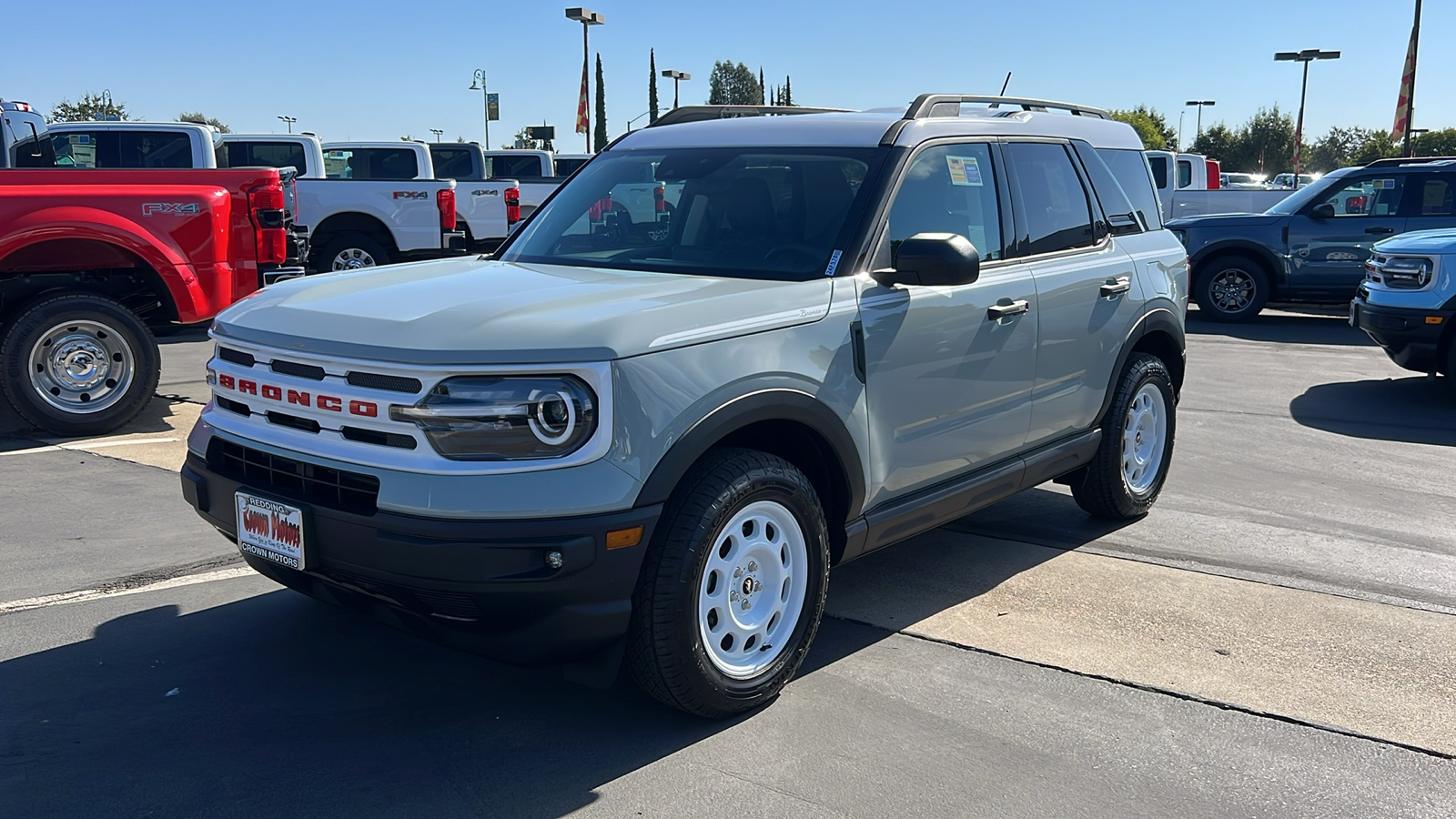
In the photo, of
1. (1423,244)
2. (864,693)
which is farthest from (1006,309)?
(1423,244)

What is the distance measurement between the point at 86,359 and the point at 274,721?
5.00 m

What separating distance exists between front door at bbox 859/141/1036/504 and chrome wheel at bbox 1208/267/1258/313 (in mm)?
→ 11603

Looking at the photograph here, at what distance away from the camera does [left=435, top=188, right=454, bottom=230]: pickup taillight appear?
15.9 metres

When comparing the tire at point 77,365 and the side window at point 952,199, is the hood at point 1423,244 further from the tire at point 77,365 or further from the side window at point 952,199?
the tire at point 77,365

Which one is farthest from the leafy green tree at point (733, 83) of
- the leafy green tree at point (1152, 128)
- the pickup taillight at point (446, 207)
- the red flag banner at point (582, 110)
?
the pickup taillight at point (446, 207)

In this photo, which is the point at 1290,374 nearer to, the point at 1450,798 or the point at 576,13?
the point at 1450,798

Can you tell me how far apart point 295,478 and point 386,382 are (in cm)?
50

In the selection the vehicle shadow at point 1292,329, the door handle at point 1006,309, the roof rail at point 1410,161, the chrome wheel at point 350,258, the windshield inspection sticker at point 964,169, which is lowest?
the vehicle shadow at point 1292,329

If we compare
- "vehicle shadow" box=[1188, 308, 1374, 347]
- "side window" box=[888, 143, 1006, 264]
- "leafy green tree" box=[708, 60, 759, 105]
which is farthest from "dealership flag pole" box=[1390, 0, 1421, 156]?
"leafy green tree" box=[708, 60, 759, 105]

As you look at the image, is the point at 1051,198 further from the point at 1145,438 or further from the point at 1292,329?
the point at 1292,329

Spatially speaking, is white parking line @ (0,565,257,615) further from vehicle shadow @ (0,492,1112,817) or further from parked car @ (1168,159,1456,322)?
parked car @ (1168,159,1456,322)

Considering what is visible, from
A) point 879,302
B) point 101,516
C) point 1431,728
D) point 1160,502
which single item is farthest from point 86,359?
point 1431,728

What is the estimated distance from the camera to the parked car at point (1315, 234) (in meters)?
→ 14.2

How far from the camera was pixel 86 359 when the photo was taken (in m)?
7.61
